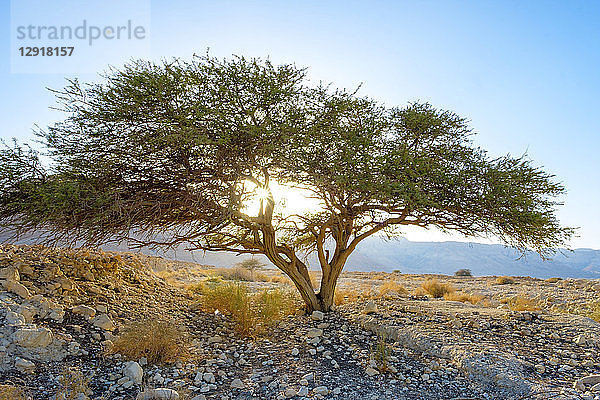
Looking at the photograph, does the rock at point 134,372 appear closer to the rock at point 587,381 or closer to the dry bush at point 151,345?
the dry bush at point 151,345

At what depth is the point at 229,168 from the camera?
28.6 ft

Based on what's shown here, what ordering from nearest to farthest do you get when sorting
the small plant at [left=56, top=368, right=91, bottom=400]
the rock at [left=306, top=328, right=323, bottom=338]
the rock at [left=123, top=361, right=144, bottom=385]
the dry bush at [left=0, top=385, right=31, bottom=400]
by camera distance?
the dry bush at [left=0, top=385, right=31, bottom=400]
the small plant at [left=56, top=368, right=91, bottom=400]
the rock at [left=123, top=361, right=144, bottom=385]
the rock at [left=306, top=328, right=323, bottom=338]

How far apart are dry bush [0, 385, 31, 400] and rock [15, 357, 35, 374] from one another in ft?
2.30

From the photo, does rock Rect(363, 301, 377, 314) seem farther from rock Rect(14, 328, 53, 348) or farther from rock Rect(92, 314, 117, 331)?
rock Rect(14, 328, 53, 348)

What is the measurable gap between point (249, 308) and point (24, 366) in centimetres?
509

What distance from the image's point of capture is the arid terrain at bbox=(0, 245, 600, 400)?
20.4ft

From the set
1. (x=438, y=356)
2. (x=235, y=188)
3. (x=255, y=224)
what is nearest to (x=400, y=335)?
(x=438, y=356)

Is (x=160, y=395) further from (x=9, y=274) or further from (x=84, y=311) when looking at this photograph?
(x=9, y=274)

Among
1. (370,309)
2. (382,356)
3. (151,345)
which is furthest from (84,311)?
(370,309)

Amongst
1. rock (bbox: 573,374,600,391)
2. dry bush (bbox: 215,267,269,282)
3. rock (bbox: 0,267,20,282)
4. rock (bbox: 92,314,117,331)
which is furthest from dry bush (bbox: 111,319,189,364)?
dry bush (bbox: 215,267,269,282)

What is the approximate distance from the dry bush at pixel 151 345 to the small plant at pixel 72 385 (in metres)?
1.03

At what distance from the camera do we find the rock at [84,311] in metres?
8.58

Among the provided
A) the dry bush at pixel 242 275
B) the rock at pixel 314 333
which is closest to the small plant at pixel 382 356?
the rock at pixel 314 333

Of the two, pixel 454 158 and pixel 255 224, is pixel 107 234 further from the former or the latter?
pixel 454 158
